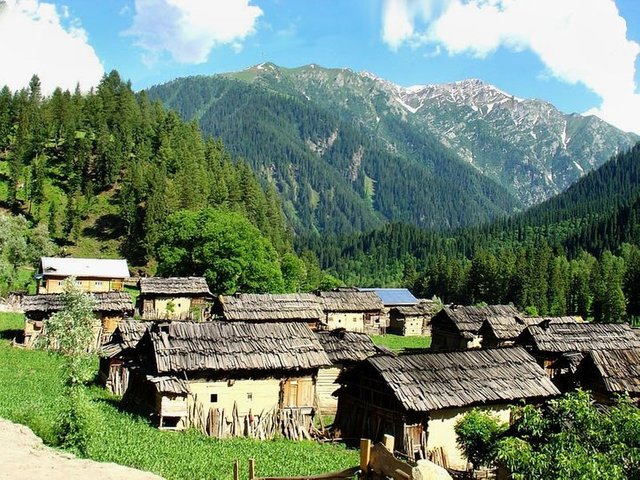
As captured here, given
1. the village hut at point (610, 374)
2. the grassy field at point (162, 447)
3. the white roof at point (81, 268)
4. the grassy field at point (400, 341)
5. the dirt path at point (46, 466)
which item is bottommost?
the grassy field at point (162, 447)

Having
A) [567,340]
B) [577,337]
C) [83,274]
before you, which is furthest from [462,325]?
[83,274]

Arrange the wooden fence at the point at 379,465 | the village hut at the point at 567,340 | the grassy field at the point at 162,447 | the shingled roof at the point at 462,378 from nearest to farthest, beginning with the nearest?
the wooden fence at the point at 379,465, the grassy field at the point at 162,447, the shingled roof at the point at 462,378, the village hut at the point at 567,340

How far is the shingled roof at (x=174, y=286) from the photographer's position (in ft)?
235

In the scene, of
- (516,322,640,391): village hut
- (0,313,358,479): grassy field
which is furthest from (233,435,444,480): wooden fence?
(516,322,640,391): village hut

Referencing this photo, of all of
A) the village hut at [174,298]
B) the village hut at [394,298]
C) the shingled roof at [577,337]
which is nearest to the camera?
the shingled roof at [577,337]

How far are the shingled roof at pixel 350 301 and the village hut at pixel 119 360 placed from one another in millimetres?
42013

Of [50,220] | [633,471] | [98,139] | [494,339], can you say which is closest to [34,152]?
[98,139]

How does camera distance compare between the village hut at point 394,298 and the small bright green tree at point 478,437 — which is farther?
the village hut at point 394,298

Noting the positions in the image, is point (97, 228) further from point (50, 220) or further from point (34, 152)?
point (34, 152)

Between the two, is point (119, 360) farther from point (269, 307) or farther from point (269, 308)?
point (269, 307)

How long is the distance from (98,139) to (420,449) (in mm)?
117886

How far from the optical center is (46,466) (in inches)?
685

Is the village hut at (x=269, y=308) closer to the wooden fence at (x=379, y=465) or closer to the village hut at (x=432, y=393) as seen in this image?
the village hut at (x=432, y=393)

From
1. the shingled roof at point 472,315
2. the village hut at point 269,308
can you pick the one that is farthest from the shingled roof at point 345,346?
the shingled roof at point 472,315
